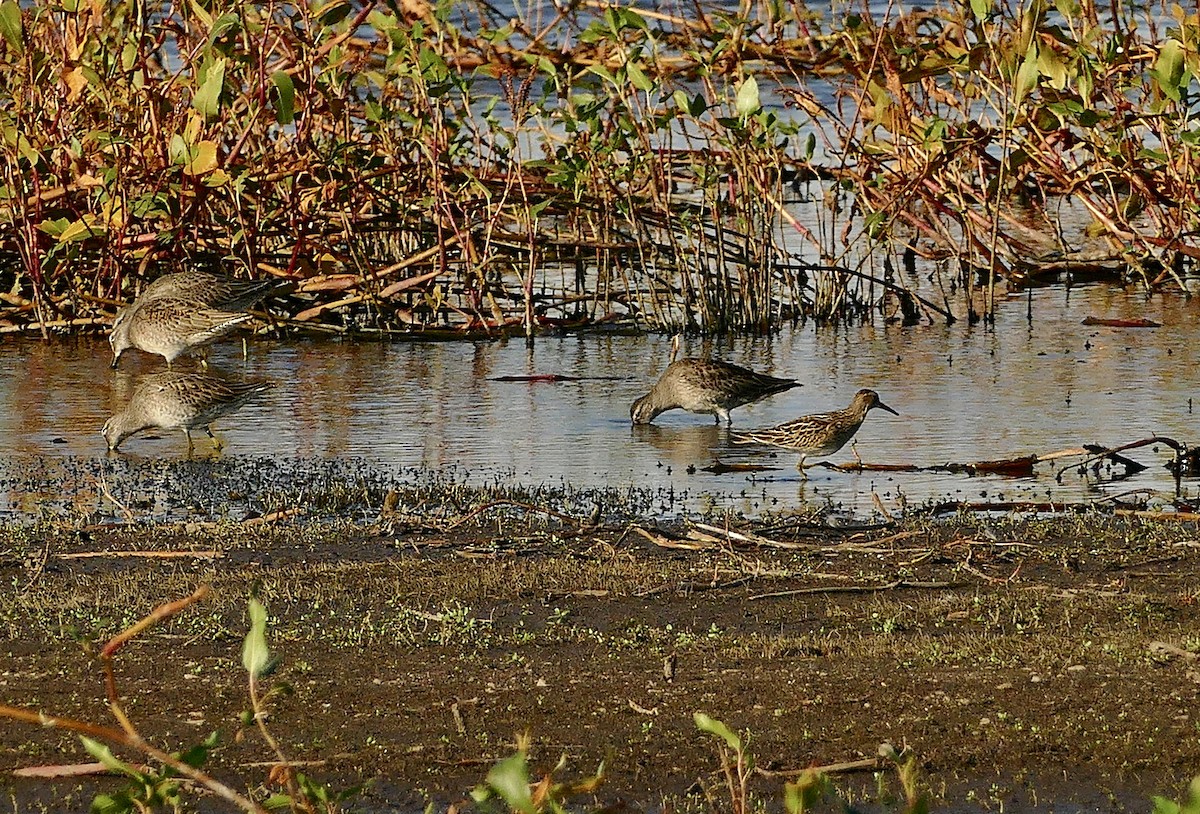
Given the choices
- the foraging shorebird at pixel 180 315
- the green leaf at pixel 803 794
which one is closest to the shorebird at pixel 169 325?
the foraging shorebird at pixel 180 315

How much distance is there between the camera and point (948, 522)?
25.8 ft

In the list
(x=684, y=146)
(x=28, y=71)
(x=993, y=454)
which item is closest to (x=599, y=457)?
(x=993, y=454)

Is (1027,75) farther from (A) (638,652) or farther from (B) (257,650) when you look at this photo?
(B) (257,650)

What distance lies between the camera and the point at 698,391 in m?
10.8

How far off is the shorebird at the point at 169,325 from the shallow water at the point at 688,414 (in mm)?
272

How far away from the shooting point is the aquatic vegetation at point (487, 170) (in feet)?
42.2

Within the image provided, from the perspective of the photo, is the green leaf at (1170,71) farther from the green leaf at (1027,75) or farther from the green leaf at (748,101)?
the green leaf at (748,101)

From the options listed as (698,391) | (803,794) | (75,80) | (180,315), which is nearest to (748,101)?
(698,391)

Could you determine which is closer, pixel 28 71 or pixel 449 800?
pixel 449 800

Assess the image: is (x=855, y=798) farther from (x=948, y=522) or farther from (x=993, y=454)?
(x=993, y=454)

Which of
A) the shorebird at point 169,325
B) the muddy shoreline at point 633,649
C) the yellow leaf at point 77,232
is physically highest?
the yellow leaf at point 77,232

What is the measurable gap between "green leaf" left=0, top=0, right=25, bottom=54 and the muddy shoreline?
185 inches

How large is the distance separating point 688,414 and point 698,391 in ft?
4.02

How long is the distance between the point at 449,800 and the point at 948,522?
11.7 feet
